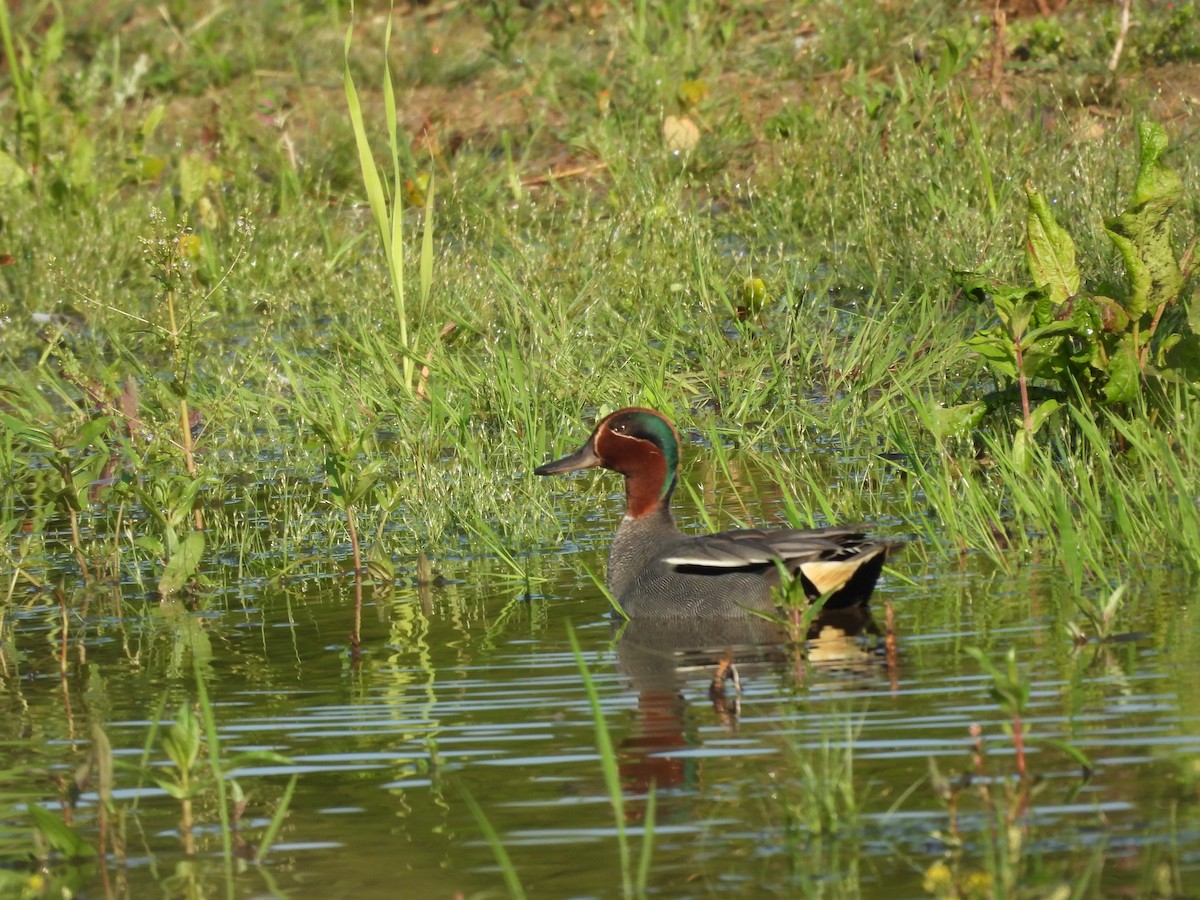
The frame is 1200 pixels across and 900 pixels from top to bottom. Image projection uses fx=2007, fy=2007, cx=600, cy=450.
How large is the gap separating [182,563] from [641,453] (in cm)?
151

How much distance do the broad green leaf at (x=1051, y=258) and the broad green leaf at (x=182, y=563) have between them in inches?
112

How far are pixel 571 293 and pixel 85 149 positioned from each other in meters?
4.04

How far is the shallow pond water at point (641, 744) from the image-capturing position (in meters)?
3.57

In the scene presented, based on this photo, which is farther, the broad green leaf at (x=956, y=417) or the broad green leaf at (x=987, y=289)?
the broad green leaf at (x=956, y=417)

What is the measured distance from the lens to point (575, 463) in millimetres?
6719

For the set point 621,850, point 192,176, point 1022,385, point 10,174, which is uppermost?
point 10,174

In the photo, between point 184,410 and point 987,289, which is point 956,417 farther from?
point 184,410

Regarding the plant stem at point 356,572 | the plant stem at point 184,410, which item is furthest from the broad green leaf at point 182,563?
the plant stem at point 184,410

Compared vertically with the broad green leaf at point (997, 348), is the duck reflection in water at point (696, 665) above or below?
below

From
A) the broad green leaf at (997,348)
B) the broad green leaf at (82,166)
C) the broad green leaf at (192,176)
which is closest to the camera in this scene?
the broad green leaf at (997,348)

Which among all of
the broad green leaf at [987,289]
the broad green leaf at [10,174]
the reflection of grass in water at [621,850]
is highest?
the broad green leaf at [10,174]

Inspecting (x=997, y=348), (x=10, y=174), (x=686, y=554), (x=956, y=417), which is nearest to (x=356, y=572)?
(x=686, y=554)

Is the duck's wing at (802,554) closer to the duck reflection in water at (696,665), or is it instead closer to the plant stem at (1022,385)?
the duck reflection in water at (696,665)

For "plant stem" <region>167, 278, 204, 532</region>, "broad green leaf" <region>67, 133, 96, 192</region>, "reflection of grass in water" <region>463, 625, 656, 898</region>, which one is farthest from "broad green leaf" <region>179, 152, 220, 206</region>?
"reflection of grass in water" <region>463, 625, 656, 898</region>
